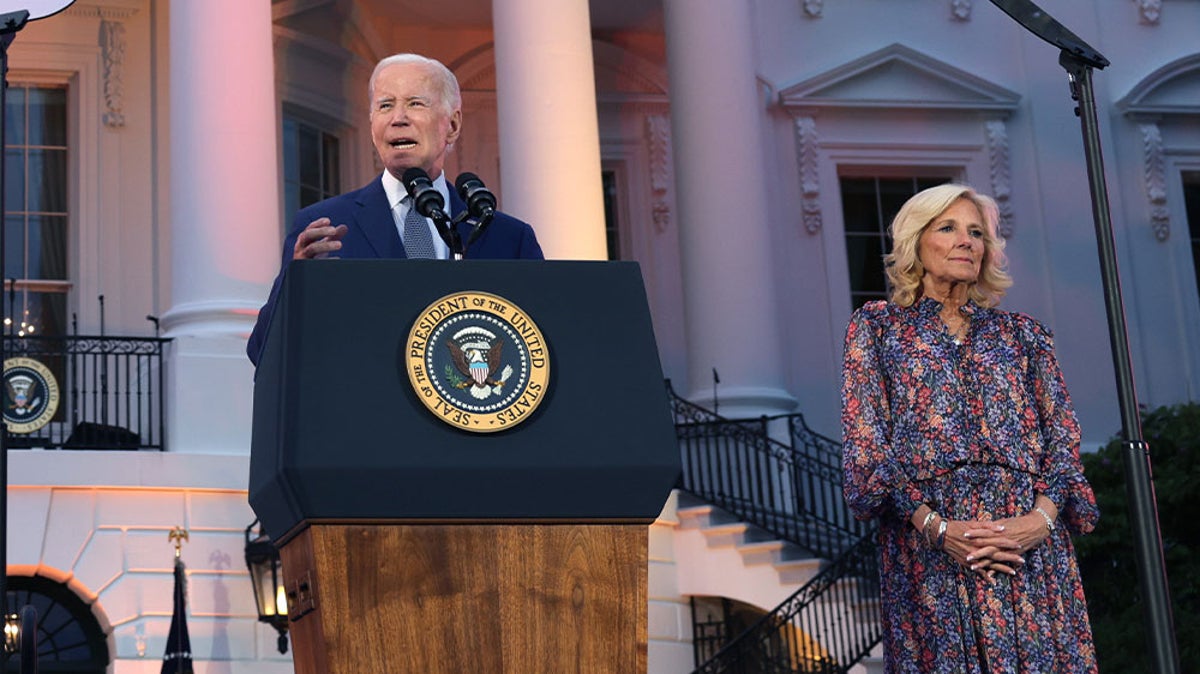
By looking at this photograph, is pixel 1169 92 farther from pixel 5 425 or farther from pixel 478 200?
pixel 478 200

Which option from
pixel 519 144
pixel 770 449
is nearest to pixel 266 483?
pixel 519 144

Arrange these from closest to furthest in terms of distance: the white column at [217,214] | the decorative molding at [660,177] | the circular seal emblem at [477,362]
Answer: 1. the circular seal emblem at [477,362]
2. the white column at [217,214]
3. the decorative molding at [660,177]

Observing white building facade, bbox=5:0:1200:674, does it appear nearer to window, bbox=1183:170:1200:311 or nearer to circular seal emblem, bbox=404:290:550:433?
window, bbox=1183:170:1200:311

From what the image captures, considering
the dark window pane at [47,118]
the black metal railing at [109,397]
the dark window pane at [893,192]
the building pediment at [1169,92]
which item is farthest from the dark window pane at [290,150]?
the building pediment at [1169,92]

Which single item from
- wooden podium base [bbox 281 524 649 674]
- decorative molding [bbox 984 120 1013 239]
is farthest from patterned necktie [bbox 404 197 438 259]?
decorative molding [bbox 984 120 1013 239]

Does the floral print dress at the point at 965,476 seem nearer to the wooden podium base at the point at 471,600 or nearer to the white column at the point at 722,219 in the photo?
the wooden podium base at the point at 471,600

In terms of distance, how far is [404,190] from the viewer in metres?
3.95

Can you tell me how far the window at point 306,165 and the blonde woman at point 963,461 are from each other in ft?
42.1

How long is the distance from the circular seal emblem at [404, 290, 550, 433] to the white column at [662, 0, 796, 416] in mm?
12788

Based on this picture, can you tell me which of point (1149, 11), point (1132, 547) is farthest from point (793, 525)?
point (1149, 11)

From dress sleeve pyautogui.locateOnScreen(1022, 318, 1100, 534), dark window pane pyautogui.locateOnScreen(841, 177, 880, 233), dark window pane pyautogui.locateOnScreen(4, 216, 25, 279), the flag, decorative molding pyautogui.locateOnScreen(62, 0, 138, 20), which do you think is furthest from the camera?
dark window pane pyautogui.locateOnScreen(841, 177, 880, 233)

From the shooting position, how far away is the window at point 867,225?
19.0 metres

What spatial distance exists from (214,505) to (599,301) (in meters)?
9.78

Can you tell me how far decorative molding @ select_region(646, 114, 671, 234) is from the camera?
18688 mm
